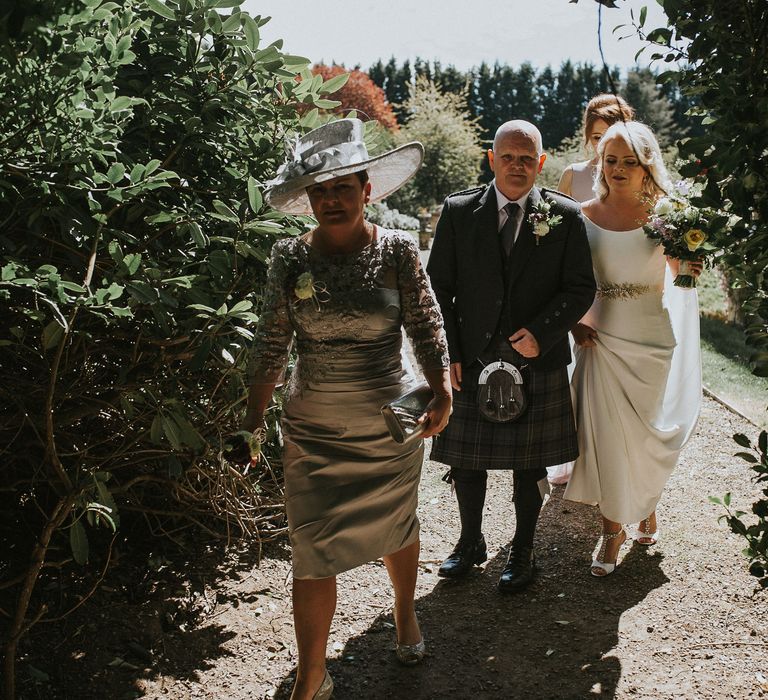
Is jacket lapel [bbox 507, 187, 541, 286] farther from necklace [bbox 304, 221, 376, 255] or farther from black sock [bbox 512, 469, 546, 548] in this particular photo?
necklace [bbox 304, 221, 376, 255]

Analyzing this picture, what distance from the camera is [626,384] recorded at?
449 cm

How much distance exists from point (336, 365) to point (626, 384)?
2030 millimetres

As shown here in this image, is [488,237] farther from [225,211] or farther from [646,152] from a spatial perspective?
[225,211]

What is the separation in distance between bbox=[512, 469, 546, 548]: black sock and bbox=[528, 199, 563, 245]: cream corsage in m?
1.24

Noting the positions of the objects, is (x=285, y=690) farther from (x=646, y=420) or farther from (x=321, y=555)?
(x=646, y=420)

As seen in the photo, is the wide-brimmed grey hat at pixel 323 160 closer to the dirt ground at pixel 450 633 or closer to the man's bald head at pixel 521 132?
the man's bald head at pixel 521 132

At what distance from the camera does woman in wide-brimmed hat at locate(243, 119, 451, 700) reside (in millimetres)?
3066

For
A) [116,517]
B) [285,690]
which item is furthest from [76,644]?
[285,690]

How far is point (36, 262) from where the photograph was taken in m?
3.01

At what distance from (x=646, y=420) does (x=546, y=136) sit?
2181 inches

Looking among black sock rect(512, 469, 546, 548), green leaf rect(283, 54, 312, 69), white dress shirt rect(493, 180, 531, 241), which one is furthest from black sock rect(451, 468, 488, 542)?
green leaf rect(283, 54, 312, 69)

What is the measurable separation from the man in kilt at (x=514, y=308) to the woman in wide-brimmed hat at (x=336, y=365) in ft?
3.12

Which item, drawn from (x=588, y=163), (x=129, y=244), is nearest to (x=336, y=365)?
(x=129, y=244)

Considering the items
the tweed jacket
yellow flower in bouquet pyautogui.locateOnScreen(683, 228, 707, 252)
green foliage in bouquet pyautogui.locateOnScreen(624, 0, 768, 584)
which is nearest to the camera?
green foliage in bouquet pyautogui.locateOnScreen(624, 0, 768, 584)
